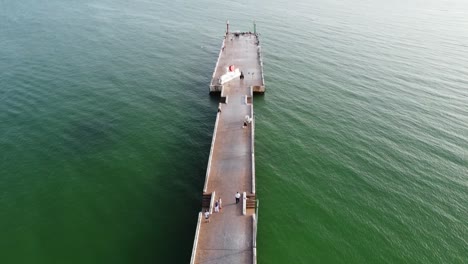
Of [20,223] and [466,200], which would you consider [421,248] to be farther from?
[20,223]

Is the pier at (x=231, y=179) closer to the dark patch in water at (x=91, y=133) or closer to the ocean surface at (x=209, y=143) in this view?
the ocean surface at (x=209, y=143)

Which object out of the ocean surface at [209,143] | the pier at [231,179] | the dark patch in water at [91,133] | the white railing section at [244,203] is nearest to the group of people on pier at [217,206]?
the pier at [231,179]

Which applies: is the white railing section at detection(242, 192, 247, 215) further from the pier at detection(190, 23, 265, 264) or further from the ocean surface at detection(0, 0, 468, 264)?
the ocean surface at detection(0, 0, 468, 264)

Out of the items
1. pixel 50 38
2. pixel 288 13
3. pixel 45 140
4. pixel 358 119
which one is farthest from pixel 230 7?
pixel 45 140

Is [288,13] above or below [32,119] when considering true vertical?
above

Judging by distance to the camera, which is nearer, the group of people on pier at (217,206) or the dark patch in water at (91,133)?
the group of people on pier at (217,206)

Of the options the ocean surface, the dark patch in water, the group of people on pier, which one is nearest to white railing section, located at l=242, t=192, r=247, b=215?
the group of people on pier
